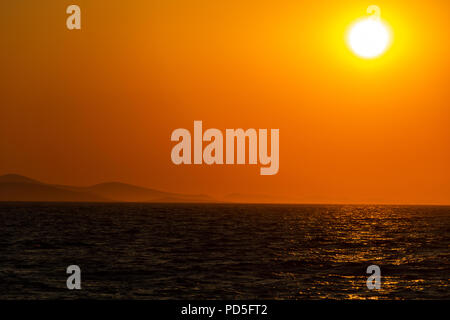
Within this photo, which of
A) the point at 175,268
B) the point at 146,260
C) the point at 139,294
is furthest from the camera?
the point at 146,260

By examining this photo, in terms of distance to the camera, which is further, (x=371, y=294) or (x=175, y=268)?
(x=175, y=268)

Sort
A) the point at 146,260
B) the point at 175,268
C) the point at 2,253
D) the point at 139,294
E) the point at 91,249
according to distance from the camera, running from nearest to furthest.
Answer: the point at 139,294 < the point at 175,268 < the point at 146,260 < the point at 2,253 < the point at 91,249

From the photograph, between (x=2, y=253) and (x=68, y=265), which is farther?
(x=2, y=253)

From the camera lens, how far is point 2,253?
153ft

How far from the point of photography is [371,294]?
28453 millimetres
